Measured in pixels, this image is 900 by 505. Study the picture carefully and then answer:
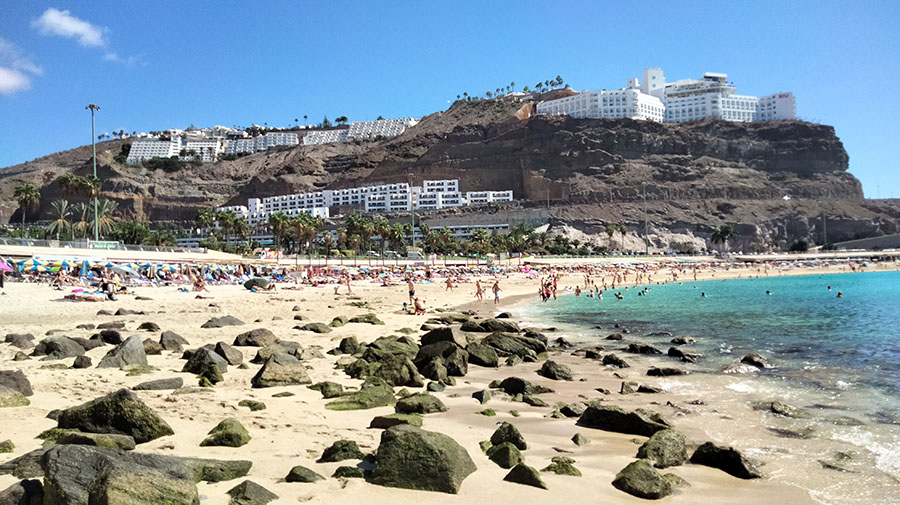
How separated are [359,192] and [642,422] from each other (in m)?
149

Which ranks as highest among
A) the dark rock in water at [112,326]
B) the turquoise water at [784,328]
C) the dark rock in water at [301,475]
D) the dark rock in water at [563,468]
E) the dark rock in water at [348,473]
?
the dark rock in water at [112,326]

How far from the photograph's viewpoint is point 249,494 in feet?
14.9

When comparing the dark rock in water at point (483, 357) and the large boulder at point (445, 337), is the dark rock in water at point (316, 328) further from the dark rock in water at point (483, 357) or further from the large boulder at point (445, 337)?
the dark rock in water at point (483, 357)

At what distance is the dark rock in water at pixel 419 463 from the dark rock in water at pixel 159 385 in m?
4.78

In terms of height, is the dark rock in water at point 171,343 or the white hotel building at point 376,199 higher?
the white hotel building at point 376,199

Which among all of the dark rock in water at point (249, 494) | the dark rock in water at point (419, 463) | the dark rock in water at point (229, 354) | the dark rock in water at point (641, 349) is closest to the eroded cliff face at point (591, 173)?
the dark rock in water at point (641, 349)

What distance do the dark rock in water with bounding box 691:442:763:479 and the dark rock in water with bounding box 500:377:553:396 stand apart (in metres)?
3.80

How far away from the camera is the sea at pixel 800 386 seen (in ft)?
21.7

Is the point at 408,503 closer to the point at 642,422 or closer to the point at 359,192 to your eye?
the point at 642,422

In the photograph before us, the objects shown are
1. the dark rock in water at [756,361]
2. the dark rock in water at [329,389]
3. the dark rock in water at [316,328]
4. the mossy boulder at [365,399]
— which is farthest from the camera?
the dark rock in water at [316,328]

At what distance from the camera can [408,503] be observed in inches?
189

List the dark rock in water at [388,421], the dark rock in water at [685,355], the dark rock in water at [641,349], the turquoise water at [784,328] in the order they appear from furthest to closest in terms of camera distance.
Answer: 1. the dark rock in water at [641,349]
2. the dark rock in water at [685,355]
3. the turquoise water at [784,328]
4. the dark rock in water at [388,421]

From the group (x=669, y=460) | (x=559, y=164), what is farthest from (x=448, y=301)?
(x=559, y=164)

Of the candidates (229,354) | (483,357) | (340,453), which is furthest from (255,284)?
(340,453)
